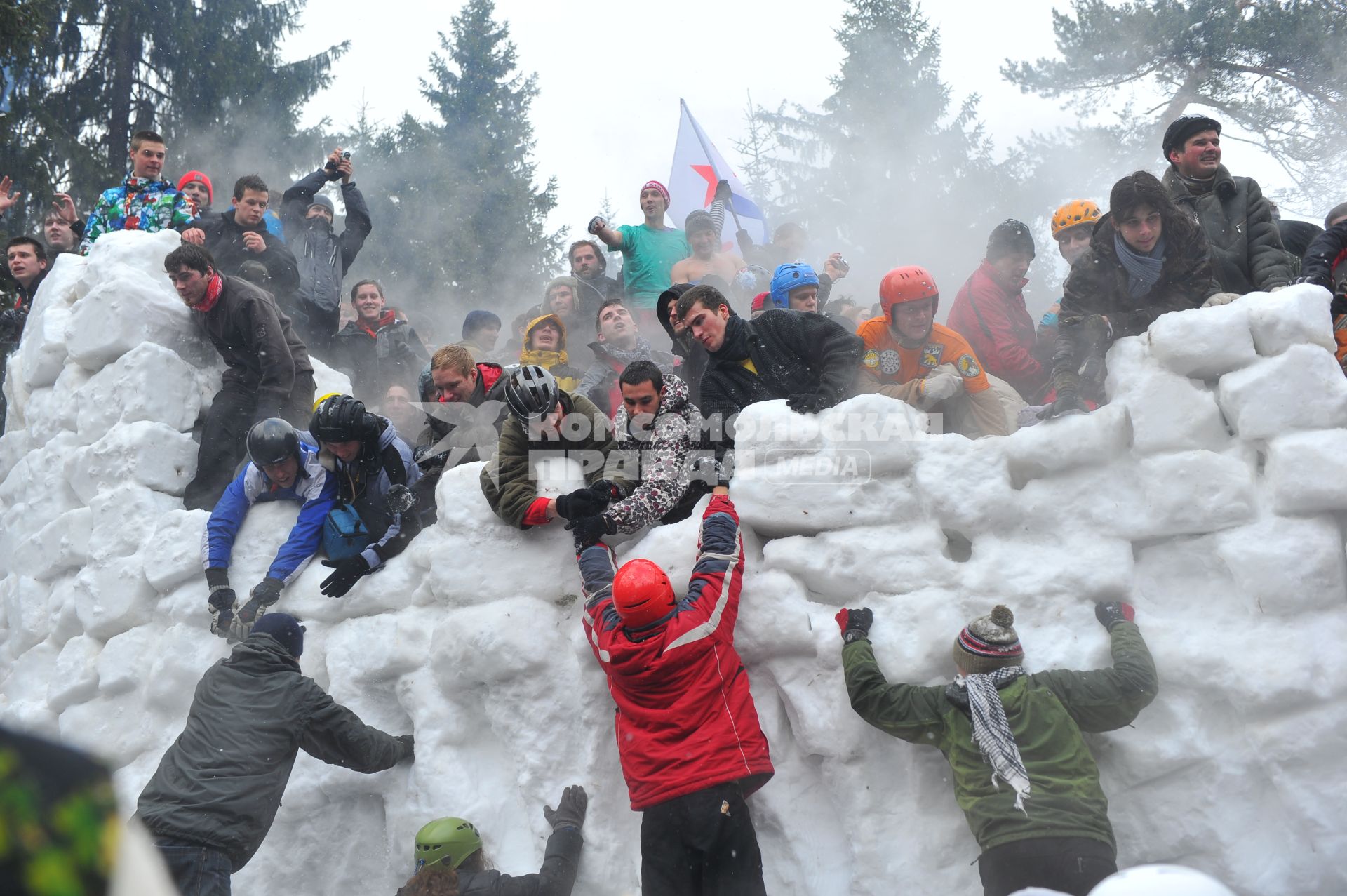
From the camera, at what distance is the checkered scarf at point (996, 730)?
3010mm

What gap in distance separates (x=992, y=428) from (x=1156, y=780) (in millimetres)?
1780

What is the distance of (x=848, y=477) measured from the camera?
12.5 feet

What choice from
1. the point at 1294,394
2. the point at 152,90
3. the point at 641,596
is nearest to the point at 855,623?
the point at 641,596

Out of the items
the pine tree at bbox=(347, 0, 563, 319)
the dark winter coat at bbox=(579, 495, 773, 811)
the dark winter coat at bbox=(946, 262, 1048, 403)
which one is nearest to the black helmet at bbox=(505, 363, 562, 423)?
the dark winter coat at bbox=(579, 495, 773, 811)

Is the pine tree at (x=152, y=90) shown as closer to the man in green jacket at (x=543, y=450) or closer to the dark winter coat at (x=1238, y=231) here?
the man in green jacket at (x=543, y=450)

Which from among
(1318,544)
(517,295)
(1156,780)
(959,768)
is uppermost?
(517,295)

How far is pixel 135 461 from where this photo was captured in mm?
5176

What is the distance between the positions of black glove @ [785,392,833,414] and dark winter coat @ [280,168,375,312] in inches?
193

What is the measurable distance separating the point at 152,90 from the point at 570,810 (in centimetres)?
1229

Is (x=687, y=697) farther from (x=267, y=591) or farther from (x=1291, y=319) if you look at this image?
(x=1291, y=319)

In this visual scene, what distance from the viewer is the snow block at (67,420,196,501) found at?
204 inches

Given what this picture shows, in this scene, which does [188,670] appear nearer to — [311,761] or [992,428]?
[311,761]

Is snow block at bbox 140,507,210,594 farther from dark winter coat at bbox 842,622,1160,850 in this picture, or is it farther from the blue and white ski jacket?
dark winter coat at bbox 842,622,1160,850

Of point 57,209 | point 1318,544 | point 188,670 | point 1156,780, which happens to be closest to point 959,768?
point 1156,780
